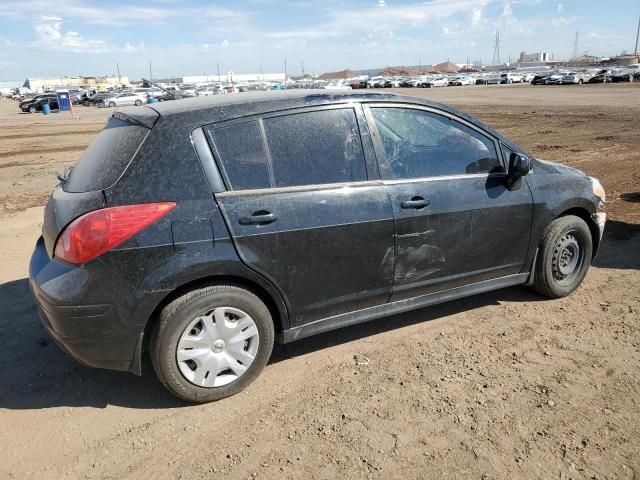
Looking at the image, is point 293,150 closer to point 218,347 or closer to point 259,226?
point 259,226

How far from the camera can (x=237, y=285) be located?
10.4ft

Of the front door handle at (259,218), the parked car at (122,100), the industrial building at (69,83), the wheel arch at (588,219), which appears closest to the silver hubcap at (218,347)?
the front door handle at (259,218)

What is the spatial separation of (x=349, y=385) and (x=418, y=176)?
152cm

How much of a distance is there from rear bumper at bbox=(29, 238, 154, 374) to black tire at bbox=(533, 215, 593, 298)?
3.23 m

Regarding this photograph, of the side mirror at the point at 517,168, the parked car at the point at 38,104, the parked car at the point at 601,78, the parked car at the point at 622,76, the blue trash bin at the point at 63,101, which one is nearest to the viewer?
the side mirror at the point at 517,168

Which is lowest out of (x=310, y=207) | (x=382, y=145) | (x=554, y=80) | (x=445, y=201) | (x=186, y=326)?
(x=554, y=80)

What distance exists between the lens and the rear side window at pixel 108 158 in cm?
301

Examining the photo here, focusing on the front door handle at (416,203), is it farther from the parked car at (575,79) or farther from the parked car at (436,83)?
the parked car at (436,83)

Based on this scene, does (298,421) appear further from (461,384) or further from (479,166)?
(479,166)

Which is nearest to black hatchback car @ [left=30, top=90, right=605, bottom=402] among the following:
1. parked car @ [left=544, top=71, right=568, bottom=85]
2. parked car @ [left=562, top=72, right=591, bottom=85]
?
parked car @ [left=562, top=72, right=591, bottom=85]

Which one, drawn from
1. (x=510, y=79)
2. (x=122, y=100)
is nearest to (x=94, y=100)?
(x=122, y=100)

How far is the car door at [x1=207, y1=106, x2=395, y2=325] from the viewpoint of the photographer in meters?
3.13

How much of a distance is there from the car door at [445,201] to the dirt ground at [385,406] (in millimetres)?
515

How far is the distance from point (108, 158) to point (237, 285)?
43.1 inches
